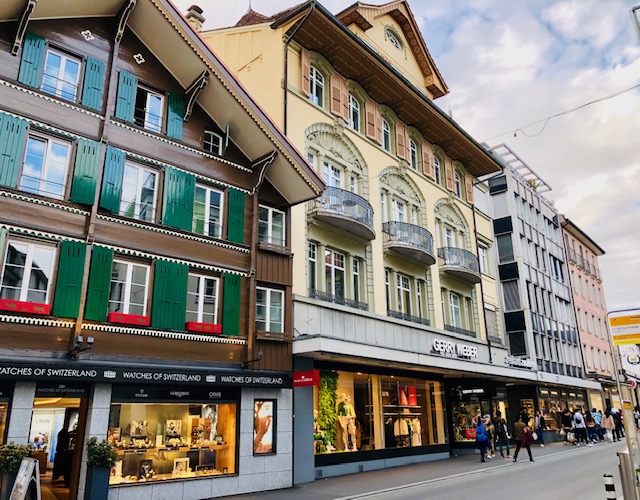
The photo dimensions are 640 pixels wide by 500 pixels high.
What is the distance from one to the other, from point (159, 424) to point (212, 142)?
26.7 ft

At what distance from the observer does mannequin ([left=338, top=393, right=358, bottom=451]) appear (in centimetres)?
1817

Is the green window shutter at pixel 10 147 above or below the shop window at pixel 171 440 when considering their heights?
above

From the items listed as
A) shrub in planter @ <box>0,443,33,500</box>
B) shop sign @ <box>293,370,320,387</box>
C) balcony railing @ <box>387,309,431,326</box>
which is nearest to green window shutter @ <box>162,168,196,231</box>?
shop sign @ <box>293,370,320,387</box>

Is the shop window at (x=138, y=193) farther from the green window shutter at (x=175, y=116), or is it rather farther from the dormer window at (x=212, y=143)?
the dormer window at (x=212, y=143)

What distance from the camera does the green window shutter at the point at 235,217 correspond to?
15.6m

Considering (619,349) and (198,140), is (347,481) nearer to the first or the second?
(619,349)

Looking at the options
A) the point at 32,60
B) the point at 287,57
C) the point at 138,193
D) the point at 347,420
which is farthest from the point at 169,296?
the point at 287,57

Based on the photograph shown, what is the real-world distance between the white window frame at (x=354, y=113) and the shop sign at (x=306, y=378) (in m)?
11.1

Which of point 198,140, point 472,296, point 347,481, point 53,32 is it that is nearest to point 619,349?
point 347,481

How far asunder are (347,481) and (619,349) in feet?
29.5

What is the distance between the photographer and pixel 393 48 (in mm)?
28000

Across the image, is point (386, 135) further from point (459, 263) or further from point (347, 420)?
point (347, 420)

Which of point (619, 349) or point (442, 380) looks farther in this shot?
point (442, 380)

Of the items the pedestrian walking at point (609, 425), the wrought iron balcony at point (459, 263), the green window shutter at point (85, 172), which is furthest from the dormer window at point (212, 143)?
the pedestrian walking at point (609, 425)
